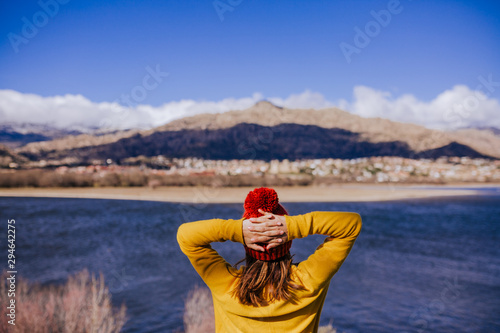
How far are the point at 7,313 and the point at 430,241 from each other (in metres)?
26.7

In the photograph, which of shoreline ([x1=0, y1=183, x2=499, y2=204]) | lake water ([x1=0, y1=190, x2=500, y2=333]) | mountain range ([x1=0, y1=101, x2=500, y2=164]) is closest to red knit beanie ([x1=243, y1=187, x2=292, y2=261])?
lake water ([x1=0, y1=190, x2=500, y2=333])

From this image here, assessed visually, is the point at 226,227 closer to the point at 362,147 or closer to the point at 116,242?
the point at 116,242

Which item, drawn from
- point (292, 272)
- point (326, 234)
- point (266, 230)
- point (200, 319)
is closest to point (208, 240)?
point (266, 230)

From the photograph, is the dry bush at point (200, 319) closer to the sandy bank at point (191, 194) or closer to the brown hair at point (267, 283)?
the brown hair at point (267, 283)

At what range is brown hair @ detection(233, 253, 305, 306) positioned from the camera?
194cm

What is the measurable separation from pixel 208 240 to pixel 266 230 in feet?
1.13

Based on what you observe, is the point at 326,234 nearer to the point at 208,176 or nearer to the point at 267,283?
the point at 267,283

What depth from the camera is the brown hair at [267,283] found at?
194cm

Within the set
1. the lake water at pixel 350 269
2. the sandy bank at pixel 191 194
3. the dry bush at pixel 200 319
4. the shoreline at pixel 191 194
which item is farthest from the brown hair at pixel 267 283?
the sandy bank at pixel 191 194

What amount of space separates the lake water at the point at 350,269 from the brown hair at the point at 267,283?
315 inches

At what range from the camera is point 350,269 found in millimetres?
16641

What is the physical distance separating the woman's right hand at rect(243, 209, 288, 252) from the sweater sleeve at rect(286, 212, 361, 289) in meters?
0.04

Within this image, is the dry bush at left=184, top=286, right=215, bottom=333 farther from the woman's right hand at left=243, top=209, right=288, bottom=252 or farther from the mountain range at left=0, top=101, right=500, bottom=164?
the mountain range at left=0, top=101, right=500, bottom=164

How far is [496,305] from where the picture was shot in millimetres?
12672
